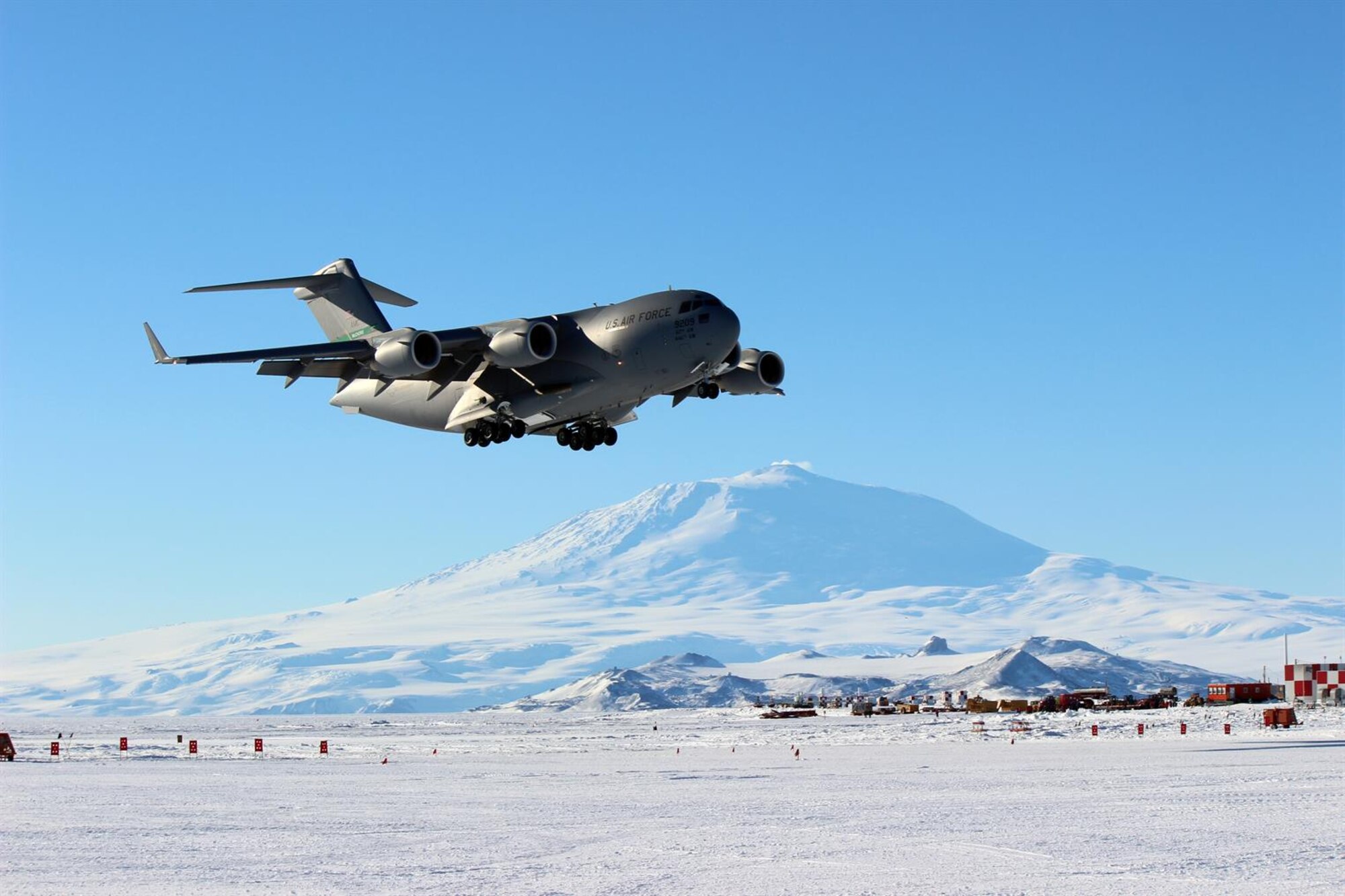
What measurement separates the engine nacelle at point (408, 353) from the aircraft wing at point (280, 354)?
147cm

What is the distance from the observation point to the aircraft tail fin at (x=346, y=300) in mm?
48406

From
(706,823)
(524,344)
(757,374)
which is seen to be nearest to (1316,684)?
(757,374)

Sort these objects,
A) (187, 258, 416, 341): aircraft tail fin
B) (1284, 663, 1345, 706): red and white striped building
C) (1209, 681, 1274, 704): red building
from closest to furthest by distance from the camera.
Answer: (187, 258, 416, 341): aircraft tail fin < (1284, 663, 1345, 706): red and white striped building < (1209, 681, 1274, 704): red building

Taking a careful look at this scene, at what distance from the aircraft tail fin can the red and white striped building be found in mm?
62612

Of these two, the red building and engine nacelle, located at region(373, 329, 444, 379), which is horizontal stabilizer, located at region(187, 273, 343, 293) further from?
the red building

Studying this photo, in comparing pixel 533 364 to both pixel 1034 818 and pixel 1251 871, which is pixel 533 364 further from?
pixel 1251 871

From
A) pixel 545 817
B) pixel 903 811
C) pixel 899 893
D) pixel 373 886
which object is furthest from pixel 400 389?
pixel 899 893

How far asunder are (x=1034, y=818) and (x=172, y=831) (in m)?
16.2

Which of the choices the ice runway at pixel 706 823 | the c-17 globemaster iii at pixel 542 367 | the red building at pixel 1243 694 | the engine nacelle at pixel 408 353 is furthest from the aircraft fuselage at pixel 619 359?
the red building at pixel 1243 694

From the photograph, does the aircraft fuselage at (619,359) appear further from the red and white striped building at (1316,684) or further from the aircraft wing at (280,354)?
the red and white striped building at (1316,684)

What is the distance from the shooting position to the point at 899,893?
1908 cm

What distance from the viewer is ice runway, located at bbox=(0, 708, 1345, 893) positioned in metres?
20.6

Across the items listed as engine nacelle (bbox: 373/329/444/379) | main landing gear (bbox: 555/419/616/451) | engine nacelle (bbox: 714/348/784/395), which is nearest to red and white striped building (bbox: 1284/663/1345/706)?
engine nacelle (bbox: 714/348/784/395)

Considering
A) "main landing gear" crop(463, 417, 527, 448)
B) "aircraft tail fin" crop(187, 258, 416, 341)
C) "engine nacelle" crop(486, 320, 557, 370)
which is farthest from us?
"aircraft tail fin" crop(187, 258, 416, 341)
